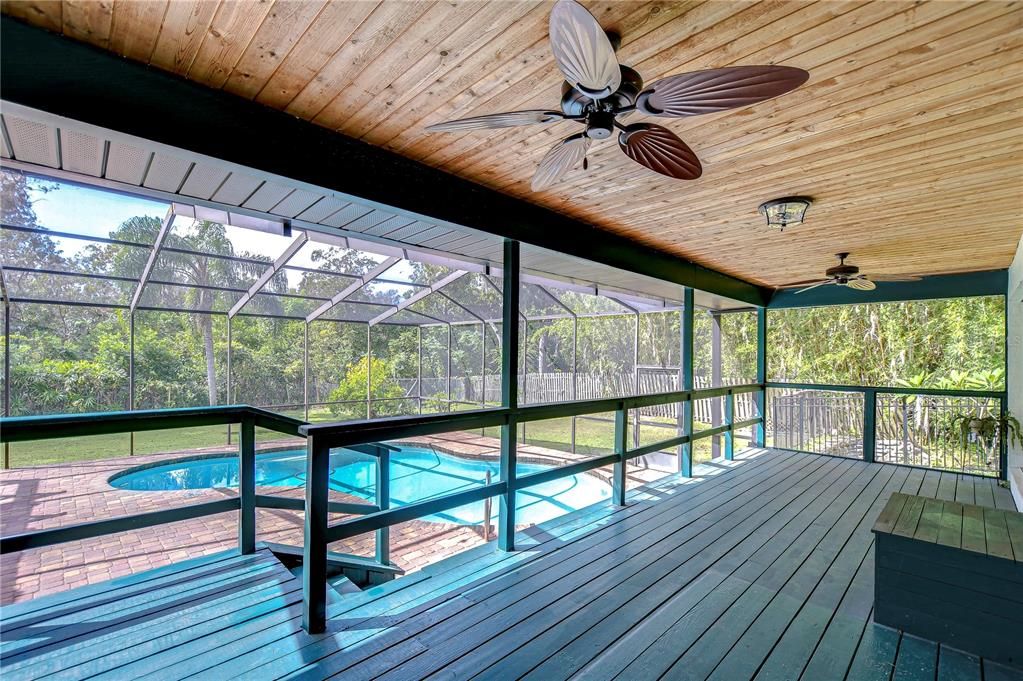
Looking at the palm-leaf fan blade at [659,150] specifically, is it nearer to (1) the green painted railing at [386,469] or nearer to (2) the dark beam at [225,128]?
(2) the dark beam at [225,128]

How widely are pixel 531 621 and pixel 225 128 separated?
2.65 m

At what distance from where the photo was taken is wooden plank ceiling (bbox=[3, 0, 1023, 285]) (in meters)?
1.51

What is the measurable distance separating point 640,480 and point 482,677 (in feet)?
23.8

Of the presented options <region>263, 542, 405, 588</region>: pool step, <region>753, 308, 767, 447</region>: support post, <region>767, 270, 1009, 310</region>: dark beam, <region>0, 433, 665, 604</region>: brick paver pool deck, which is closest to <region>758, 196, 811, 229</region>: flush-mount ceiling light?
<region>263, 542, 405, 588</region>: pool step

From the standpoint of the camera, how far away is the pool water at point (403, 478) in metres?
7.92

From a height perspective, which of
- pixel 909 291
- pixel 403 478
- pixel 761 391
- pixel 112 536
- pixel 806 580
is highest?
pixel 909 291

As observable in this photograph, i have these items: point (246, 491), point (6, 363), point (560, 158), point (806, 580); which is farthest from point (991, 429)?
point (6, 363)

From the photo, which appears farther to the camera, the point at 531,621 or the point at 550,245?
the point at 550,245

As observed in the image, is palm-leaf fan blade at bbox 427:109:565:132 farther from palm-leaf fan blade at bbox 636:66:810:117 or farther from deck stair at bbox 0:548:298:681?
deck stair at bbox 0:548:298:681

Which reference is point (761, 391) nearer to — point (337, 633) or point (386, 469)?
point (386, 469)

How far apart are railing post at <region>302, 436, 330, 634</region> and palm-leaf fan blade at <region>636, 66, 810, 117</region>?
2.02 metres

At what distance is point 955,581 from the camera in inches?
86.0

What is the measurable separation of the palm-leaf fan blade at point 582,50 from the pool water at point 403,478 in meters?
6.97

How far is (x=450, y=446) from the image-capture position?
989 centimetres
